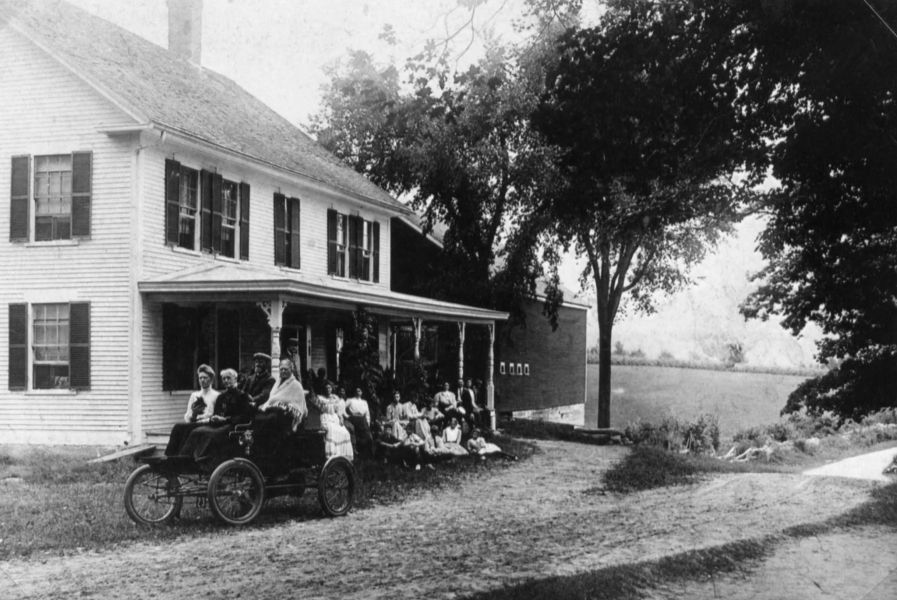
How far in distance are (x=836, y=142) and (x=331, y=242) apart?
609 inches

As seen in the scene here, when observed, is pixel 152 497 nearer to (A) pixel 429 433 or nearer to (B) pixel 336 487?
(B) pixel 336 487

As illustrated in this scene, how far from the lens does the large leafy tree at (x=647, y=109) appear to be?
942cm

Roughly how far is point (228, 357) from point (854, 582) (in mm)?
12990

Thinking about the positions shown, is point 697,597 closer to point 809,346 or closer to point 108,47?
point 108,47

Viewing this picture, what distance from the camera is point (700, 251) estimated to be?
3131cm

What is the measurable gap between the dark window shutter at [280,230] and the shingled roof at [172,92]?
806 mm

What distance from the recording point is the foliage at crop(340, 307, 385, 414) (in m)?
19.1

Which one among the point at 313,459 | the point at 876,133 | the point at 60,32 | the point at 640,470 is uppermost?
the point at 60,32

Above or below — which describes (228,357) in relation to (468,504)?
above

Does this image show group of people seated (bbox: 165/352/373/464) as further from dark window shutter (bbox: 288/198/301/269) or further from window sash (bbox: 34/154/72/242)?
dark window shutter (bbox: 288/198/301/269)

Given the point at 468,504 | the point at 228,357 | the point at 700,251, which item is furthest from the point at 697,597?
the point at 700,251

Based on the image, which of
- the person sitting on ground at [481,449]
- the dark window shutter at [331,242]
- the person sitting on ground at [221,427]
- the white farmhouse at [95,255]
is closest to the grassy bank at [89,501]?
the person sitting on ground at [221,427]

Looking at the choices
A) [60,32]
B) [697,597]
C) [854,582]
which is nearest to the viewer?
[697,597]

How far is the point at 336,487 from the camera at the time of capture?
11602 millimetres
